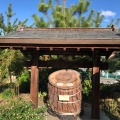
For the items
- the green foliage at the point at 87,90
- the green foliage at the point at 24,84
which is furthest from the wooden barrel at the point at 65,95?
the green foliage at the point at 24,84

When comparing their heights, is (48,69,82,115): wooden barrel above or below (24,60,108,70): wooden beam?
below

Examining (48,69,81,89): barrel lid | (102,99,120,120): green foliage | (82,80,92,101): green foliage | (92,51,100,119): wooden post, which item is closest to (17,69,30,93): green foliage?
(82,80,92,101): green foliage

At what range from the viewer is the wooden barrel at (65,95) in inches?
221

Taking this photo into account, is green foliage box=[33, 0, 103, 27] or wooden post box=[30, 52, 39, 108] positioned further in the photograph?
green foliage box=[33, 0, 103, 27]

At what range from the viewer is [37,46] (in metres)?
5.50

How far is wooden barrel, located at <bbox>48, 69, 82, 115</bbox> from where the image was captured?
18.4ft

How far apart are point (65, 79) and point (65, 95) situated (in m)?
0.53

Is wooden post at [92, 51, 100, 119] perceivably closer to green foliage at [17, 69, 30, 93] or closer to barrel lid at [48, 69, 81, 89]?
barrel lid at [48, 69, 81, 89]

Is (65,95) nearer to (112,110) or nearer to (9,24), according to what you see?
(112,110)

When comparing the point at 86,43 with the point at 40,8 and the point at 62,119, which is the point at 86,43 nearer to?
the point at 62,119

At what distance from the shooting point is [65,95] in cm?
561

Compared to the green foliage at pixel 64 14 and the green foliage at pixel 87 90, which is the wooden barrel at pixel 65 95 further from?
→ the green foliage at pixel 64 14

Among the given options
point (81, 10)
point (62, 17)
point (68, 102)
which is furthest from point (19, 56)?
point (81, 10)

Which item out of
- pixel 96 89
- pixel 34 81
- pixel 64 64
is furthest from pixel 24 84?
pixel 96 89
